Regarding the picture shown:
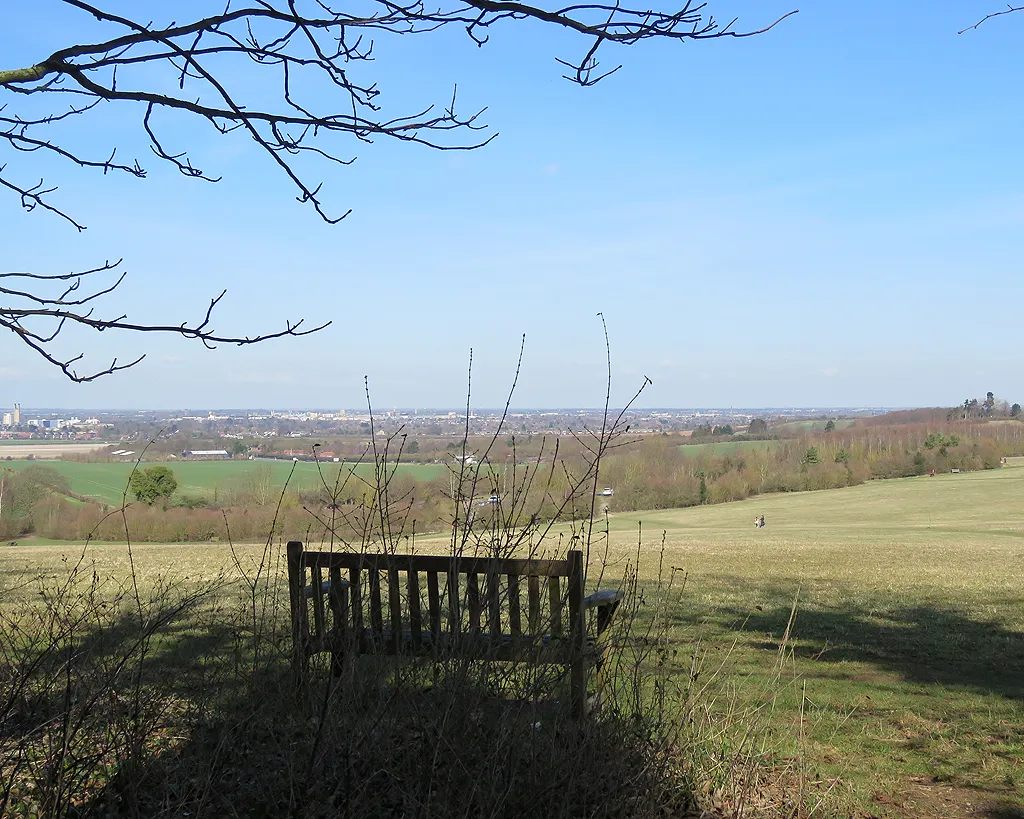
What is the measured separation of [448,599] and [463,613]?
6.8 inches

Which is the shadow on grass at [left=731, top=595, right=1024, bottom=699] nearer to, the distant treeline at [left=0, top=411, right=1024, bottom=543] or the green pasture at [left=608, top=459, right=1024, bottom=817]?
the green pasture at [left=608, top=459, right=1024, bottom=817]

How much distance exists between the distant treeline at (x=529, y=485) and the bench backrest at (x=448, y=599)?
220 mm

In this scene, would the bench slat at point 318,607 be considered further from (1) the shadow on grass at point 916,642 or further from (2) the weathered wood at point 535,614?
(1) the shadow on grass at point 916,642

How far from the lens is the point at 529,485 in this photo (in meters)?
3.61

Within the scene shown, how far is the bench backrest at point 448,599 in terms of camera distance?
11.8 feet

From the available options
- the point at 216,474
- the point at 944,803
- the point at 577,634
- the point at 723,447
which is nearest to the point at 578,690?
the point at 577,634

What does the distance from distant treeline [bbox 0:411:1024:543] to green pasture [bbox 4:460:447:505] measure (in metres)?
0.11

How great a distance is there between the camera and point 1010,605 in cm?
1055

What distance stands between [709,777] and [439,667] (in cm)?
125

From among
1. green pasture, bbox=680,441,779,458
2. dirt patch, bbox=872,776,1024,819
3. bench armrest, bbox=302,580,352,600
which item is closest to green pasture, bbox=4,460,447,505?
bench armrest, bbox=302,580,352,600

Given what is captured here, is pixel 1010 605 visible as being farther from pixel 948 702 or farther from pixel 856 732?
pixel 856 732

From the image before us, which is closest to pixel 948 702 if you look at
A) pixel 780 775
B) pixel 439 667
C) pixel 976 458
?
pixel 780 775

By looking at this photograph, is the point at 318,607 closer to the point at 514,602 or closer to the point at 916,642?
the point at 514,602

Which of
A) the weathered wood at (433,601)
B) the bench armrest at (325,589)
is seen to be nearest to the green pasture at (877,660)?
the weathered wood at (433,601)
